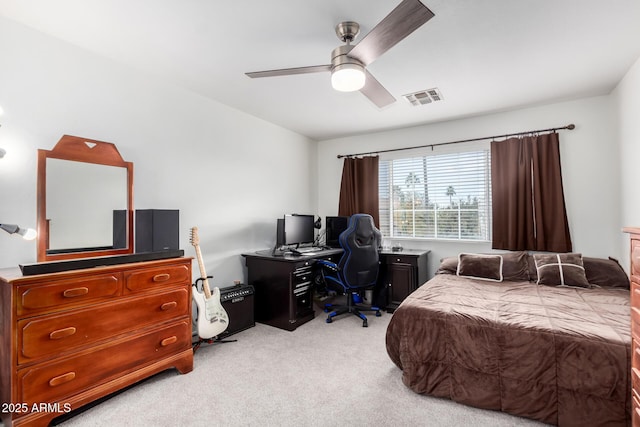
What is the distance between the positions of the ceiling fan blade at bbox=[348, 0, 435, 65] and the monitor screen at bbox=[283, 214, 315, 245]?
2.38 meters

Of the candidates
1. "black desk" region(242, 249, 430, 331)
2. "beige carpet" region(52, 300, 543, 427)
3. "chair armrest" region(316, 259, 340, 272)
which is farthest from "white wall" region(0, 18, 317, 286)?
"beige carpet" region(52, 300, 543, 427)

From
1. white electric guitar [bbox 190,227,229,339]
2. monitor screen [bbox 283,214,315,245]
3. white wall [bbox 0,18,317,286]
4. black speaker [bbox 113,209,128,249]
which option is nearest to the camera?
white wall [bbox 0,18,317,286]

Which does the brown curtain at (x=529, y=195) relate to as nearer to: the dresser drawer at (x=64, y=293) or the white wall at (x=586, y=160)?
the white wall at (x=586, y=160)

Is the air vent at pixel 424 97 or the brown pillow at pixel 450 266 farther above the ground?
the air vent at pixel 424 97

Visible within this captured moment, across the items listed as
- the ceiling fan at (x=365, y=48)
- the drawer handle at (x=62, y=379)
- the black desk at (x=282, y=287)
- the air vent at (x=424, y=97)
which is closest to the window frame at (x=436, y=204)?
the air vent at (x=424, y=97)

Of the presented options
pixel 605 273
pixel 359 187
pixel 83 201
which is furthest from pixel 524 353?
pixel 83 201

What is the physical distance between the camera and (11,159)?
2.06 meters

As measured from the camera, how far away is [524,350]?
190 centimetres

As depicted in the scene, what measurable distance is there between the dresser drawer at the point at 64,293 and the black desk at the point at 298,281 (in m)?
1.68

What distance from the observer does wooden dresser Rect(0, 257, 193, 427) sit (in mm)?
1689

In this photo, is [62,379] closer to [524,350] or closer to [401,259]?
[524,350]

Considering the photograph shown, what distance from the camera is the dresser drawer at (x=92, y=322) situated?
1.72 meters

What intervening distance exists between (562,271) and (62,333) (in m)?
4.20

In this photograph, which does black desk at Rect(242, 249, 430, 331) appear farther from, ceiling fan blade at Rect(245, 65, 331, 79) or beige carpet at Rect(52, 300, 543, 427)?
ceiling fan blade at Rect(245, 65, 331, 79)
